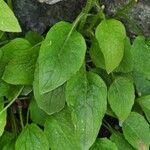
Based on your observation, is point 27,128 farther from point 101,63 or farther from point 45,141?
point 101,63

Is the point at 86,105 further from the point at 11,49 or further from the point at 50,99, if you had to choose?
the point at 11,49

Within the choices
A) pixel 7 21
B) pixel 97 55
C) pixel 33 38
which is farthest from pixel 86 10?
pixel 7 21

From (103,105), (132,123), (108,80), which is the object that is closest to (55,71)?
(103,105)

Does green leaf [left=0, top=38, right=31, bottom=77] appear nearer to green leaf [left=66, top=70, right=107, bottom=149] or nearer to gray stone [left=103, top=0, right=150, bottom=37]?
green leaf [left=66, top=70, right=107, bottom=149]

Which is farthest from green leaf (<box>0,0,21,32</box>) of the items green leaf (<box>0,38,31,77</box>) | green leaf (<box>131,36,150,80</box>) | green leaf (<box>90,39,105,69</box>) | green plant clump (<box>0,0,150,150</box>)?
green leaf (<box>131,36,150,80</box>)

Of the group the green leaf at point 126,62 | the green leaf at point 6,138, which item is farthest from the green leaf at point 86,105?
the green leaf at point 6,138

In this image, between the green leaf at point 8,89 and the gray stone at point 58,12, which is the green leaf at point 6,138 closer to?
the green leaf at point 8,89
